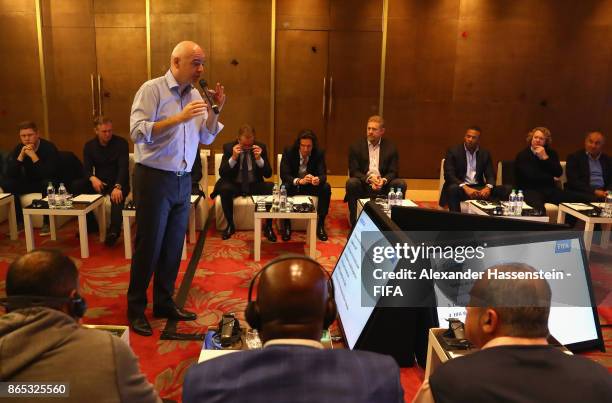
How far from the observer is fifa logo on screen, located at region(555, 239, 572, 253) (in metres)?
2.18

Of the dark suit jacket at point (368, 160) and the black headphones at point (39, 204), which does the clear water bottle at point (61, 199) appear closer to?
the black headphones at point (39, 204)

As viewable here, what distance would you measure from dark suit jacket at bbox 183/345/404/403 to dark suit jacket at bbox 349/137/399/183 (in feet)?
15.1

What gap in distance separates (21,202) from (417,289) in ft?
14.2

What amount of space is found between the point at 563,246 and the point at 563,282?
0.31 m

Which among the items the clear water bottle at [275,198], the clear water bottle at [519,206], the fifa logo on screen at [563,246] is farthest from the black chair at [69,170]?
the fifa logo on screen at [563,246]

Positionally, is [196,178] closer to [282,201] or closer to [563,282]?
[282,201]

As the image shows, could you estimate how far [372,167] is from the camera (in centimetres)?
588

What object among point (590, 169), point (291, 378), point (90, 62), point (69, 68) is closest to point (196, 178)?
point (90, 62)

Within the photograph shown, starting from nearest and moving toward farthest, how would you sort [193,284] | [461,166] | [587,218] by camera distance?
[193,284]
[587,218]
[461,166]

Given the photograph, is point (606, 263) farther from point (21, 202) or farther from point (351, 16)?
point (21, 202)

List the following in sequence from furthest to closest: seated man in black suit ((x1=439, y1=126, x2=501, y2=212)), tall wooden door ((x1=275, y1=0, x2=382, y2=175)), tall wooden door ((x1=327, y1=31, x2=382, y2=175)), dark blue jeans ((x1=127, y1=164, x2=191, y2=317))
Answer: tall wooden door ((x1=327, y1=31, x2=382, y2=175)) < tall wooden door ((x1=275, y1=0, x2=382, y2=175)) < seated man in black suit ((x1=439, y1=126, x2=501, y2=212)) < dark blue jeans ((x1=127, y1=164, x2=191, y2=317))

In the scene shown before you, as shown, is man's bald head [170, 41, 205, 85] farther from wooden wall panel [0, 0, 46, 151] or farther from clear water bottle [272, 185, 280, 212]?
wooden wall panel [0, 0, 46, 151]

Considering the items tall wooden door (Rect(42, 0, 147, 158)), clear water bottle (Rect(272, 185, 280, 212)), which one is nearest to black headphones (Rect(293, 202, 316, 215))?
clear water bottle (Rect(272, 185, 280, 212))

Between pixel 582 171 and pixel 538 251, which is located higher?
pixel 538 251
